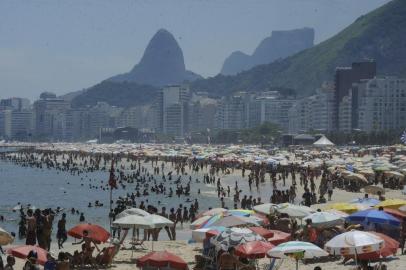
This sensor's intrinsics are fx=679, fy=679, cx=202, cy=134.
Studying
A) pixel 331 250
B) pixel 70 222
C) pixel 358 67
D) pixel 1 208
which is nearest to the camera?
pixel 331 250

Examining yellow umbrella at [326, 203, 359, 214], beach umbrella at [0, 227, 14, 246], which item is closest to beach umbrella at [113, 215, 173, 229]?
beach umbrella at [0, 227, 14, 246]

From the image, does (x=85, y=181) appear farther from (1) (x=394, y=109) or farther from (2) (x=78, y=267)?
(1) (x=394, y=109)

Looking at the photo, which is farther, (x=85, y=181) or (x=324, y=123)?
(x=324, y=123)

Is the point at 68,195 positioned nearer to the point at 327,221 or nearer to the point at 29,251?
the point at 327,221

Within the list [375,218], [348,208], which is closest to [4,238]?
[375,218]

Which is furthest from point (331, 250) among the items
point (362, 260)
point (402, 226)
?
point (402, 226)

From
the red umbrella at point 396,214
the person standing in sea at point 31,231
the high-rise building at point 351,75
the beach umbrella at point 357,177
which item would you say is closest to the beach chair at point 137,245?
the person standing in sea at point 31,231
